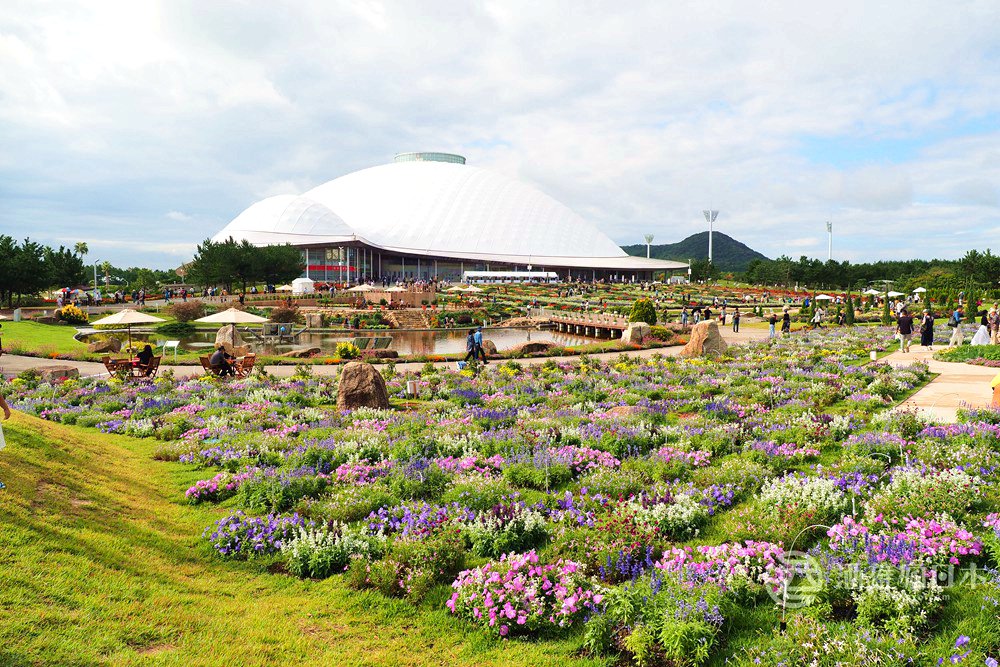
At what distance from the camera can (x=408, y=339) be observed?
35125 millimetres

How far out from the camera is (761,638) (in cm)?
455

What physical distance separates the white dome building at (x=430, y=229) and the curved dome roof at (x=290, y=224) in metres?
0.18

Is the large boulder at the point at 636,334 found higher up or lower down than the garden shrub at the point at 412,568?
higher up

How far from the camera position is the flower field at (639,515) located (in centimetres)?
467

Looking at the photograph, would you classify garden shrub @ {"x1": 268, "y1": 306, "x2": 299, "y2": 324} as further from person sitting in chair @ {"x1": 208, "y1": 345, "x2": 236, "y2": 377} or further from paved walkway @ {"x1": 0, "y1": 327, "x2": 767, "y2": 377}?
person sitting in chair @ {"x1": 208, "y1": 345, "x2": 236, "y2": 377}

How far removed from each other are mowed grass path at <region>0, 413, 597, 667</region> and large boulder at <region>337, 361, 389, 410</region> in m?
6.38

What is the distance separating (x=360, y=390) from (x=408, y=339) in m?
22.1

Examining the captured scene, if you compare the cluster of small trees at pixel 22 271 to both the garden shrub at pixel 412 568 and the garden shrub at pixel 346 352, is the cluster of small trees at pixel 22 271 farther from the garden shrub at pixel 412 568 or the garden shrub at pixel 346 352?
the garden shrub at pixel 412 568

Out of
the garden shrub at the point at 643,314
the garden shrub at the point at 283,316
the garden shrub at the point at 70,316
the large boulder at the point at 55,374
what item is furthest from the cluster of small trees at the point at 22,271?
the garden shrub at the point at 643,314

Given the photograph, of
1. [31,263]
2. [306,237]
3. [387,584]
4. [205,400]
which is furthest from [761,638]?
[306,237]

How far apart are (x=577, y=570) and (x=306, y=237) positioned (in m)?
96.1

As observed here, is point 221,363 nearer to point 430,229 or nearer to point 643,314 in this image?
point 643,314

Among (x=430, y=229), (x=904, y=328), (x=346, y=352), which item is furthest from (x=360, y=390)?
(x=430, y=229)

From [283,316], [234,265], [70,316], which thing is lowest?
[283,316]
